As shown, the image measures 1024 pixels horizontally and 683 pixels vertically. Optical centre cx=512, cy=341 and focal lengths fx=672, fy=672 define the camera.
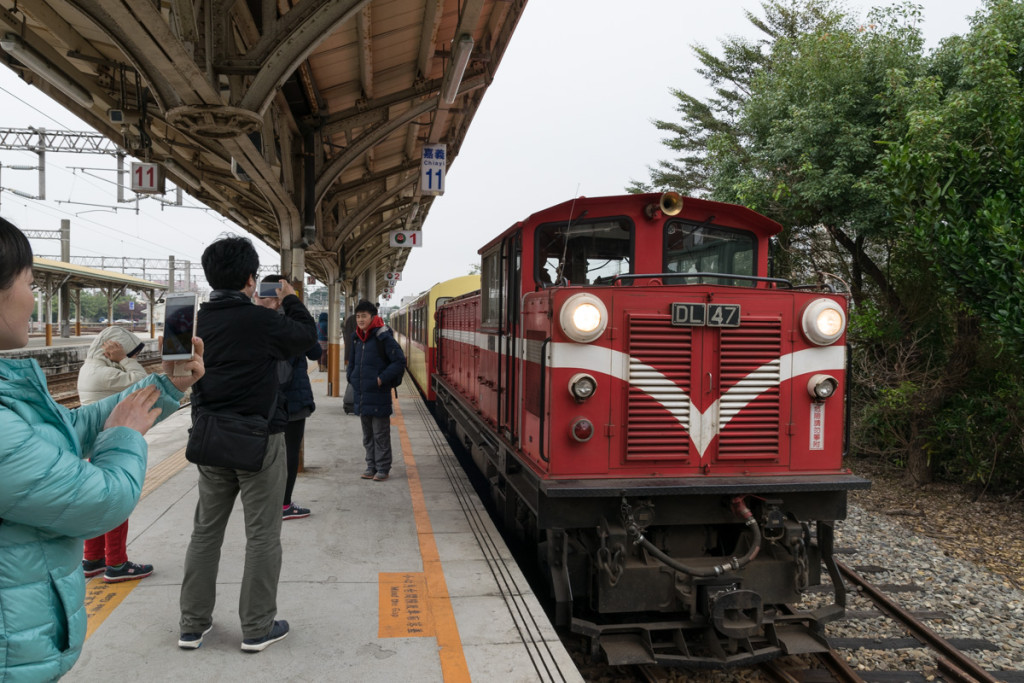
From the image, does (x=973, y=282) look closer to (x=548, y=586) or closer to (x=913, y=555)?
(x=913, y=555)

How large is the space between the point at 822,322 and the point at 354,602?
11.7 ft

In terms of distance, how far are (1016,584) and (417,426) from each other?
27.5 feet

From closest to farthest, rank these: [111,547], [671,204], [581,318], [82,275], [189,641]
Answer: [189,641] < [581,318] < [111,547] < [671,204] < [82,275]

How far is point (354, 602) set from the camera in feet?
14.2

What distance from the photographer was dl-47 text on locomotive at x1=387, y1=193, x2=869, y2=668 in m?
4.08

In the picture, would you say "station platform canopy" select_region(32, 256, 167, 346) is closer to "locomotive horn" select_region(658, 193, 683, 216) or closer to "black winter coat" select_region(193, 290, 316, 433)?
"black winter coat" select_region(193, 290, 316, 433)

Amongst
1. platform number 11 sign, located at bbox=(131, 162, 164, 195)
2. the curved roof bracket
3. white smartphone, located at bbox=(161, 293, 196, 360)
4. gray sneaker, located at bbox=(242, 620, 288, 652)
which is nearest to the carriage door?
the curved roof bracket

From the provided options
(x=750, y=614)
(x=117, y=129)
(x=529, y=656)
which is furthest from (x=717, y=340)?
(x=117, y=129)

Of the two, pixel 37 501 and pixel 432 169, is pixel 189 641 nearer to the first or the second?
pixel 37 501

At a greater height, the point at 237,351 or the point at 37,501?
the point at 237,351

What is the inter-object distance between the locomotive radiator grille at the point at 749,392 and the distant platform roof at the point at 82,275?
20455 mm

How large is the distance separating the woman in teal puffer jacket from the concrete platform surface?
77.2 inches

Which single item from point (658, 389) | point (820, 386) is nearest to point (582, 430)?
point (658, 389)

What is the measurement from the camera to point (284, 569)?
4.88 metres
